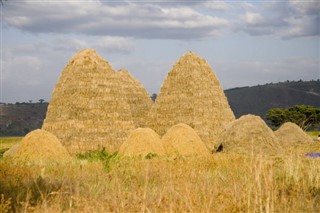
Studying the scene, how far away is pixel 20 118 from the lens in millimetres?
112562

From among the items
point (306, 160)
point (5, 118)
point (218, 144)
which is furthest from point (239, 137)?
point (5, 118)

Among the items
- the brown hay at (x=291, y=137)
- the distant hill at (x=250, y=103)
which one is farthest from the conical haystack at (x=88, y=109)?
the distant hill at (x=250, y=103)

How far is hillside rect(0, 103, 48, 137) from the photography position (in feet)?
337

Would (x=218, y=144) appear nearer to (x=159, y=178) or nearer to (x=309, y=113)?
(x=159, y=178)

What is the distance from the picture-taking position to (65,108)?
31.0 m

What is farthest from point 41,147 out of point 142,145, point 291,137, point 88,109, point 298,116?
point 298,116

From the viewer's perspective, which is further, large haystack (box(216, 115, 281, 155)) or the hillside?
the hillside

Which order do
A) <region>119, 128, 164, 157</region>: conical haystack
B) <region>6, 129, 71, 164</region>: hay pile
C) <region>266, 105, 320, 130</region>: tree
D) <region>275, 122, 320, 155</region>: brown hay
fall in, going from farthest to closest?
<region>266, 105, 320, 130</region>: tree, <region>275, 122, 320, 155</region>: brown hay, <region>119, 128, 164, 157</region>: conical haystack, <region>6, 129, 71, 164</region>: hay pile

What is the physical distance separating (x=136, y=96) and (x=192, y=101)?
7244 mm

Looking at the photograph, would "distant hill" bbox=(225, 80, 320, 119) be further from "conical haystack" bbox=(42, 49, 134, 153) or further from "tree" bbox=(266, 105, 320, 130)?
"conical haystack" bbox=(42, 49, 134, 153)

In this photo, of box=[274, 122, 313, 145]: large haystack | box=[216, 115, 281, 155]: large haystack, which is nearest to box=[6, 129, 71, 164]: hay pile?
box=[216, 115, 281, 155]: large haystack

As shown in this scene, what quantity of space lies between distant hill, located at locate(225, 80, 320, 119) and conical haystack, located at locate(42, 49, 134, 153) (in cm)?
9672

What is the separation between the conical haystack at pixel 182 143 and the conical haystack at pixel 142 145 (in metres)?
1.18

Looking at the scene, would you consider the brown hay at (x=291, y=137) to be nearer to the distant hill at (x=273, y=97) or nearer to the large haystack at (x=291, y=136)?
the large haystack at (x=291, y=136)
